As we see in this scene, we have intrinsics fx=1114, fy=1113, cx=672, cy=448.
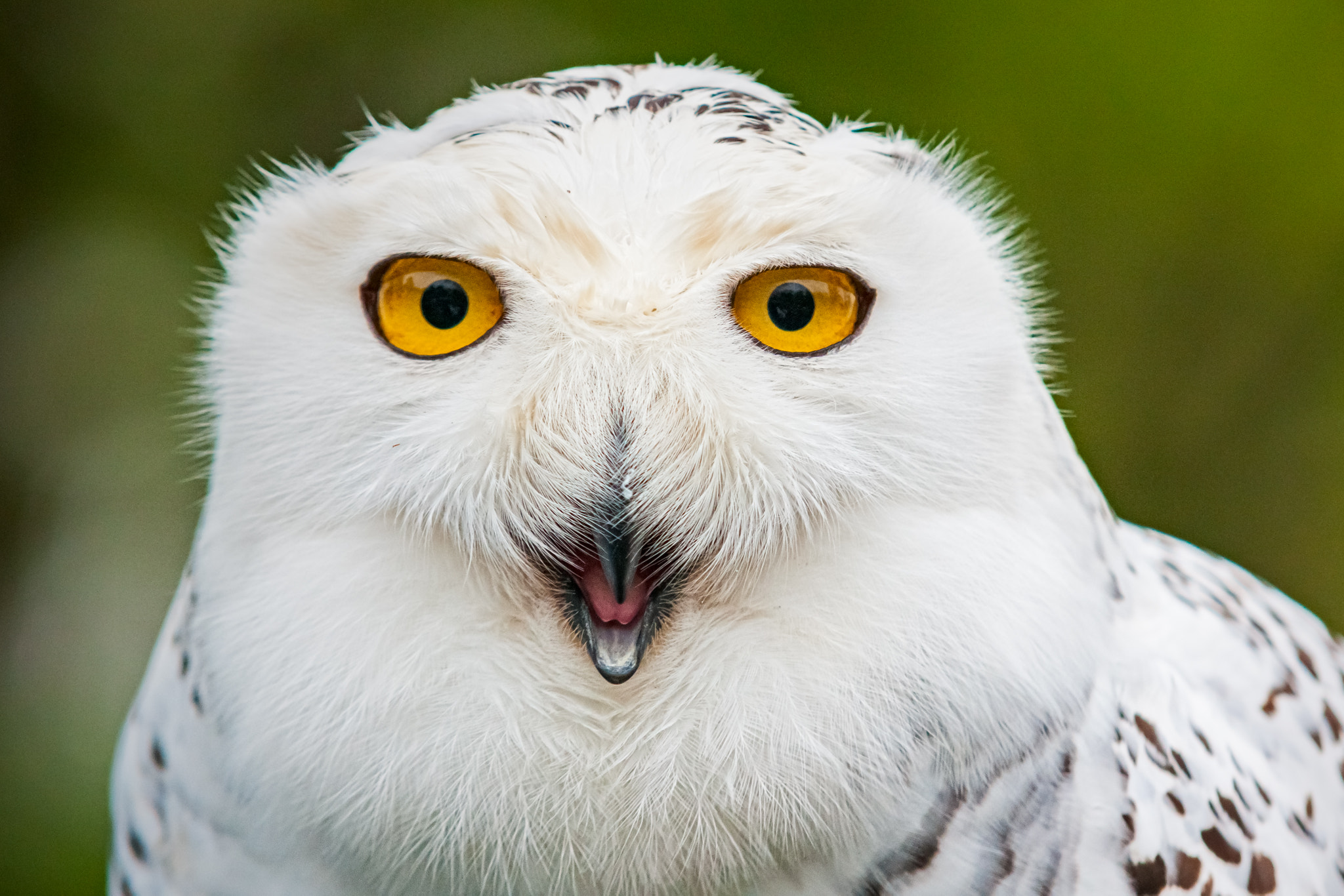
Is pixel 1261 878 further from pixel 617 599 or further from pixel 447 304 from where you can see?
pixel 447 304

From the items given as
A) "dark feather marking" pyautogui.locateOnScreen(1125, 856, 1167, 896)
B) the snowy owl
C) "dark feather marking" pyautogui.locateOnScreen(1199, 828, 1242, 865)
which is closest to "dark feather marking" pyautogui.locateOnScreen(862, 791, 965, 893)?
the snowy owl

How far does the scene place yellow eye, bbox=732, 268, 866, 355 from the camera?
769 millimetres

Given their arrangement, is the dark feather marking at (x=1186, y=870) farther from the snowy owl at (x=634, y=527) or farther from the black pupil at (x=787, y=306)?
the black pupil at (x=787, y=306)

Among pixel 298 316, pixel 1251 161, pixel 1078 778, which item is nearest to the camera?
pixel 298 316

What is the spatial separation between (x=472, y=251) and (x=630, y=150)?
0.46 ft

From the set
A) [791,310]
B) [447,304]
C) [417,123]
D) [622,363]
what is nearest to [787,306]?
[791,310]

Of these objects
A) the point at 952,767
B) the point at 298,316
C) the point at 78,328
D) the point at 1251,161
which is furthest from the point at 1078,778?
the point at 78,328

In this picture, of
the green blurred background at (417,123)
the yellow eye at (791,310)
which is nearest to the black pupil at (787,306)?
the yellow eye at (791,310)

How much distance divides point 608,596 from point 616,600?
2cm

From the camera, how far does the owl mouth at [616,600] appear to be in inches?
29.9

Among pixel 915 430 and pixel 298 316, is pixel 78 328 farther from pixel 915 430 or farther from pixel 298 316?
pixel 915 430

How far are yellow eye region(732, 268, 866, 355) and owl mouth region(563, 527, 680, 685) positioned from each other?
0.17 meters

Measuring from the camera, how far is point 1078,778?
3.17 ft

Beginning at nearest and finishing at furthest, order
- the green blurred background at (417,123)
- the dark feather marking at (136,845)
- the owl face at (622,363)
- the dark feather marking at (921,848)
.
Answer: the owl face at (622,363) → the dark feather marking at (921,848) → the dark feather marking at (136,845) → the green blurred background at (417,123)
